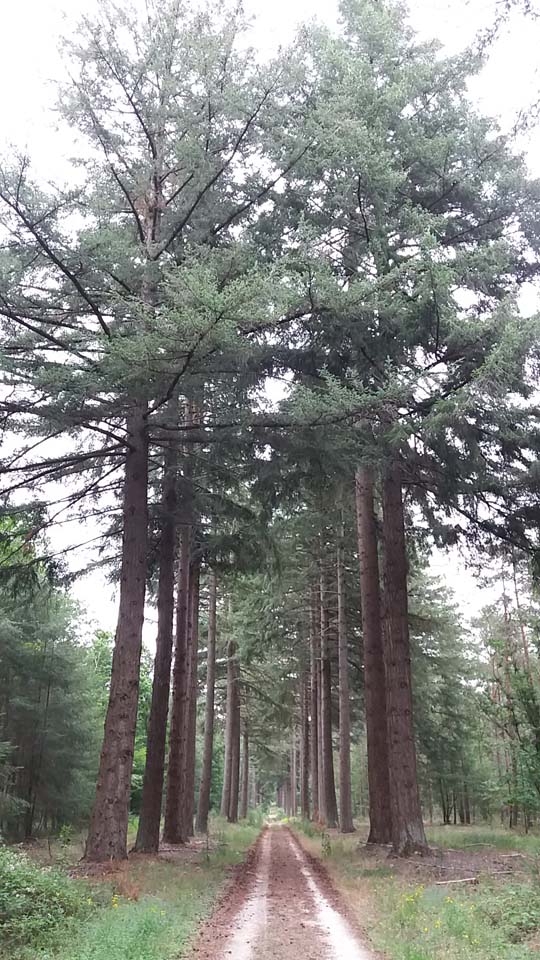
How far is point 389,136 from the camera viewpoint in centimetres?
1312

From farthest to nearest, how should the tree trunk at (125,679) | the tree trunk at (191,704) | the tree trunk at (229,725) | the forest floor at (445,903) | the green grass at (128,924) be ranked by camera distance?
the tree trunk at (229,725)
the tree trunk at (191,704)
the tree trunk at (125,679)
the forest floor at (445,903)
the green grass at (128,924)

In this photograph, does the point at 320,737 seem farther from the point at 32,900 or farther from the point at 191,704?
the point at 32,900

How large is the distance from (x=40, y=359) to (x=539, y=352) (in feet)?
26.6

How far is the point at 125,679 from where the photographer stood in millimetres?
10484

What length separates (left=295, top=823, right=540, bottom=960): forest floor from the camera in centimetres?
591

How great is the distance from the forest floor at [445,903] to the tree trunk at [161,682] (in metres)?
3.77

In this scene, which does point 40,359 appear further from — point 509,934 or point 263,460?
point 509,934

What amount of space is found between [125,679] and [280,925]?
4224 mm

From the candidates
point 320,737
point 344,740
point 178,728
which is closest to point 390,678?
point 178,728

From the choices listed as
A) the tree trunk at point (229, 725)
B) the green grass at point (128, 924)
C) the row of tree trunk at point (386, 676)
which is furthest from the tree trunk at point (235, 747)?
the green grass at point (128, 924)

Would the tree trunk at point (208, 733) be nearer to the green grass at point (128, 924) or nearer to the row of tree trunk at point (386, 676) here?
the row of tree trunk at point (386, 676)

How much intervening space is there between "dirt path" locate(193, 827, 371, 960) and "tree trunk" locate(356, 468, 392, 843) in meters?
2.48

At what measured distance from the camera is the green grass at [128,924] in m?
5.45

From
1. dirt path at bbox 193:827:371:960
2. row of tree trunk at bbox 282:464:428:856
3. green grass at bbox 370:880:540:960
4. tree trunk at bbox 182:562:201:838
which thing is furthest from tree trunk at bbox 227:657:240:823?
green grass at bbox 370:880:540:960
